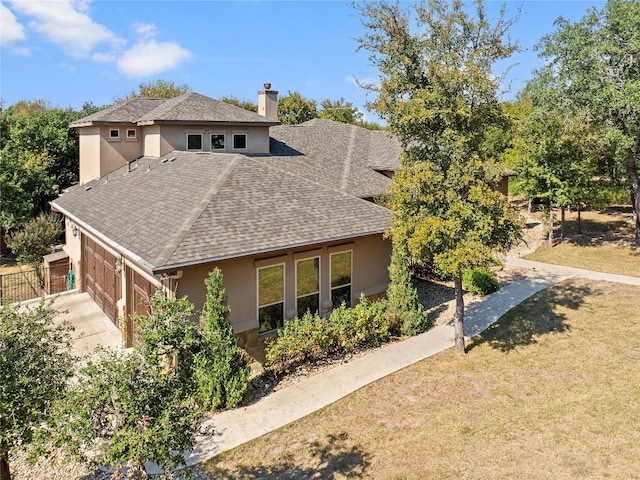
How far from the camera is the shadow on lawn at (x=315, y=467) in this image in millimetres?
7797

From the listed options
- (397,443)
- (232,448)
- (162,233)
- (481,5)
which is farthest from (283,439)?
(481,5)

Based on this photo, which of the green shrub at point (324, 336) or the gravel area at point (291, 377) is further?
the green shrub at point (324, 336)

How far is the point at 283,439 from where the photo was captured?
8867 mm

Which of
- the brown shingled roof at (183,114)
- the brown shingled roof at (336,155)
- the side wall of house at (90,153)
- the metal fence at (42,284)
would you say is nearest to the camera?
the brown shingled roof at (336,155)

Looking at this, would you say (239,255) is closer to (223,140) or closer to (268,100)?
(223,140)

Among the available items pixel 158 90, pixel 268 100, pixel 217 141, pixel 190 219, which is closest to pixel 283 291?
pixel 190 219

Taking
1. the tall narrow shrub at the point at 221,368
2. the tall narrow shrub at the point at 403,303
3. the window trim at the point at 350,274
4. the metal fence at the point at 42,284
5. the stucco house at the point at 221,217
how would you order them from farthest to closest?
the metal fence at the point at 42,284 → the window trim at the point at 350,274 → the tall narrow shrub at the point at 403,303 → the stucco house at the point at 221,217 → the tall narrow shrub at the point at 221,368

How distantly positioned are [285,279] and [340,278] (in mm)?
2263

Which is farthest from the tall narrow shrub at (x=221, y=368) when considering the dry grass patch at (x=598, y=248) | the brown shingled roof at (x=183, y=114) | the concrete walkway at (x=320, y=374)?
the dry grass patch at (x=598, y=248)

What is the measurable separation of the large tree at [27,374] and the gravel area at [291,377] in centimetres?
74

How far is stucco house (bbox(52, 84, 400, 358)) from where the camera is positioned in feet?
38.9

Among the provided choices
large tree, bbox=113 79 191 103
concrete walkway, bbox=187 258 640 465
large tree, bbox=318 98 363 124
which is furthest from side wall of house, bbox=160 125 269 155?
large tree, bbox=318 98 363 124

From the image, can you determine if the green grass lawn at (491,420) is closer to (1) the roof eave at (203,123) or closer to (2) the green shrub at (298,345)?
(2) the green shrub at (298,345)

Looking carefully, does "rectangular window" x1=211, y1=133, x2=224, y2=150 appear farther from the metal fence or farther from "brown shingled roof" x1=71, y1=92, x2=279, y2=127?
the metal fence
